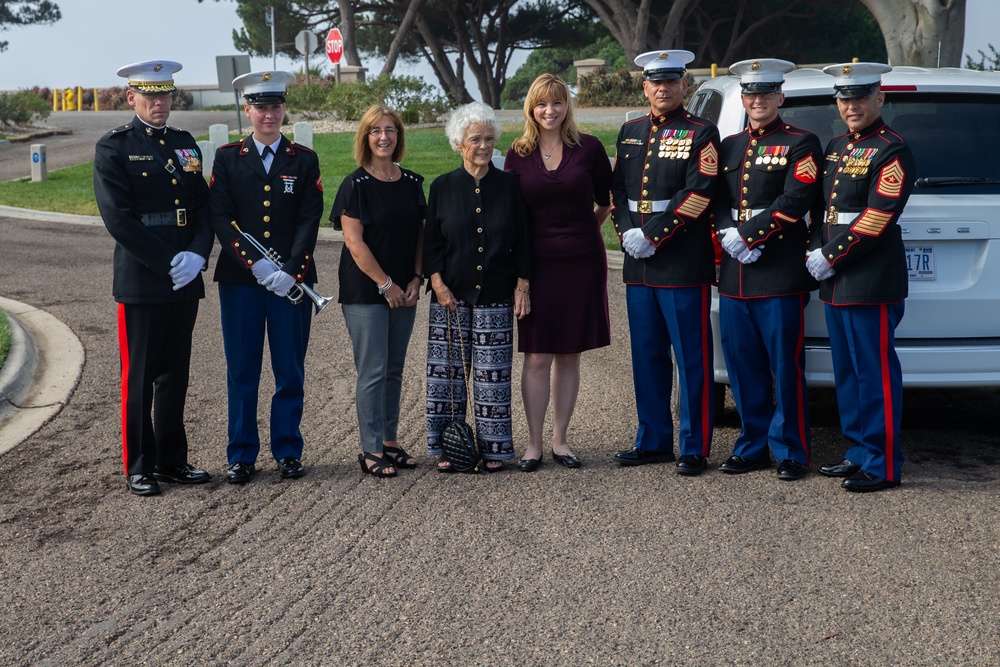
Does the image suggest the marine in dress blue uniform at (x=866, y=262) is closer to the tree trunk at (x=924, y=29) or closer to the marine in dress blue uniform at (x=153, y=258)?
the marine in dress blue uniform at (x=153, y=258)

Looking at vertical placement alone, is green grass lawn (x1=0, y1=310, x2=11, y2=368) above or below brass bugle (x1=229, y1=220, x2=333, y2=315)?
below

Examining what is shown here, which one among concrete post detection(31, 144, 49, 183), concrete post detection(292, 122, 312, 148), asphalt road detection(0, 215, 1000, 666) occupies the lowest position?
asphalt road detection(0, 215, 1000, 666)

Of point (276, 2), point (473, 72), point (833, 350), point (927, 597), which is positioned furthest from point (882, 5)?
point (276, 2)

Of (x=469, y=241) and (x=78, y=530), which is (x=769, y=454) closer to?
(x=469, y=241)

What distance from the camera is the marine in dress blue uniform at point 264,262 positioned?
5.41 m

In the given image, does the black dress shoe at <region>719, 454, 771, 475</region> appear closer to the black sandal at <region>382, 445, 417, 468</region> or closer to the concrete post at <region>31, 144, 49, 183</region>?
the black sandal at <region>382, 445, 417, 468</region>

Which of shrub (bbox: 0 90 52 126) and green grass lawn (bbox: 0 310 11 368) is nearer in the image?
green grass lawn (bbox: 0 310 11 368)

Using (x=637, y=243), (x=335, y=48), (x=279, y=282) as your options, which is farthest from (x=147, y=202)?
(x=335, y=48)

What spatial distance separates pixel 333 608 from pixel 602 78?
29.7 meters

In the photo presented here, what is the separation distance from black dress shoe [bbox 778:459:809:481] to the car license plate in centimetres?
106

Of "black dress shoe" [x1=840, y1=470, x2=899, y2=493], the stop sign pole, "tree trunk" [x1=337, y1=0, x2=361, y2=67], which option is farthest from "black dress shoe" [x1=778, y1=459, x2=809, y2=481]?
"tree trunk" [x1=337, y1=0, x2=361, y2=67]

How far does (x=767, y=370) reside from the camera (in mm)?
5516

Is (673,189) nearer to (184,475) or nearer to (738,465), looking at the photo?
(738,465)

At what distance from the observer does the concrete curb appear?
21.8 feet
